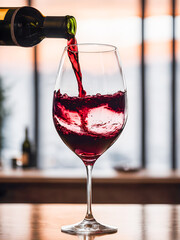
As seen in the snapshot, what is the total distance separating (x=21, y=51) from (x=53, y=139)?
95 cm

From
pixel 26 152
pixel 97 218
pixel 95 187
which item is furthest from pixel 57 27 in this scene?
pixel 26 152

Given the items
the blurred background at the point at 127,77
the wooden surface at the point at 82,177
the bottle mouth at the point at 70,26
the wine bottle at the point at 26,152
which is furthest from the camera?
the blurred background at the point at 127,77

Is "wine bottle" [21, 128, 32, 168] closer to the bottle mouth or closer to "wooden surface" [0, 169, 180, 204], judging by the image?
"wooden surface" [0, 169, 180, 204]

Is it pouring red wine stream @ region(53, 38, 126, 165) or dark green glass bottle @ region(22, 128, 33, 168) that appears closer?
pouring red wine stream @ region(53, 38, 126, 165)

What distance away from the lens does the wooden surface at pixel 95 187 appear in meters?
2.83

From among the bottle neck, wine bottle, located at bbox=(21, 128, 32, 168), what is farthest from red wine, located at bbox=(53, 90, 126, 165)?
wine bottle, located at bbox=(21, 128, 32, 168)

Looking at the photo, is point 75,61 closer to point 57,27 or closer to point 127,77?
point 57,27

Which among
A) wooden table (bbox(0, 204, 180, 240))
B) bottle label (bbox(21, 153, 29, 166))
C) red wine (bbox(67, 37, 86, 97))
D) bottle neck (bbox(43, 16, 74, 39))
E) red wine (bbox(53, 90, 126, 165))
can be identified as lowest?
bottle label (bbox(21, 153, 29, 166))

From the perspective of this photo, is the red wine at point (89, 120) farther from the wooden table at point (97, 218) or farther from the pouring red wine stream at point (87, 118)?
the wooden table at point (97, 218)

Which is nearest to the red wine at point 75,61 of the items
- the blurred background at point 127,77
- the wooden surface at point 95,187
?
the wooden surface at point 95,187

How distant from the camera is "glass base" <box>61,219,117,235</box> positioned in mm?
543

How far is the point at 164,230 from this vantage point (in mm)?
560

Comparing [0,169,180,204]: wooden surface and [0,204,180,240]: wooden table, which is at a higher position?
[0,204,180,240]: wooden table

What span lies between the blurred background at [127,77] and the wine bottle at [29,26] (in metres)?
3.25
